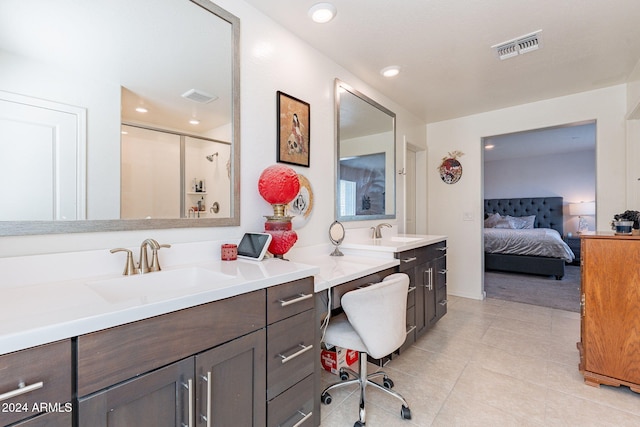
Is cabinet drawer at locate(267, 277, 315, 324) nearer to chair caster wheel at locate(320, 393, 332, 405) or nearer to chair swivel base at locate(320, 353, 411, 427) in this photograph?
chair swivel base at locate(320, 353, 411, 427)

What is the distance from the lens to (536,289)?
4195 millimetres

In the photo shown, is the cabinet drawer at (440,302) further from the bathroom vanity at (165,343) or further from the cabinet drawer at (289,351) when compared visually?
the cabinet drawer at (289,351)

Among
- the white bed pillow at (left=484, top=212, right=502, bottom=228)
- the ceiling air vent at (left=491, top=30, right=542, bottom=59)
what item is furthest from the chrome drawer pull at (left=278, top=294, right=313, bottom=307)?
the white bed pillow at (left=484, top=212, right=502, bottom=228)

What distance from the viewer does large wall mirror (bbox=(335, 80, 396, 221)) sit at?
2.46 metres

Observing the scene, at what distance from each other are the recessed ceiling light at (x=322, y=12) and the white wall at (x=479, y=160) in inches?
108

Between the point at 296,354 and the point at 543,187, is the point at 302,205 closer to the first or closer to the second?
the point at 296,354

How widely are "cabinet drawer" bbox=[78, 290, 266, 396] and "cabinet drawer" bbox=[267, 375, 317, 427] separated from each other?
0.38m

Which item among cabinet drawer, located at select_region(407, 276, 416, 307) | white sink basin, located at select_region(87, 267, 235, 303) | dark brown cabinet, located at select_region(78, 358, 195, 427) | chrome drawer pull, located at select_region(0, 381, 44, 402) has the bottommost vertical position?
cabinet drawer, located at select_region(407, 276, 416, 307)

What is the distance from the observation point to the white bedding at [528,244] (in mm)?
4734

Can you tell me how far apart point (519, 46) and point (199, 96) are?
2.32 m

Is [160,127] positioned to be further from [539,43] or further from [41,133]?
[539,43]

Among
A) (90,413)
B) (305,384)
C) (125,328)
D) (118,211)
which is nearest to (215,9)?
(118,211)

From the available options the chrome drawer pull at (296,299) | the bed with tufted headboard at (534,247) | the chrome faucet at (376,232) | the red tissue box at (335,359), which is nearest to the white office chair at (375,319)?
the chrome drawer pull at (296,299)

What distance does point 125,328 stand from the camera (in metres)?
0.76
